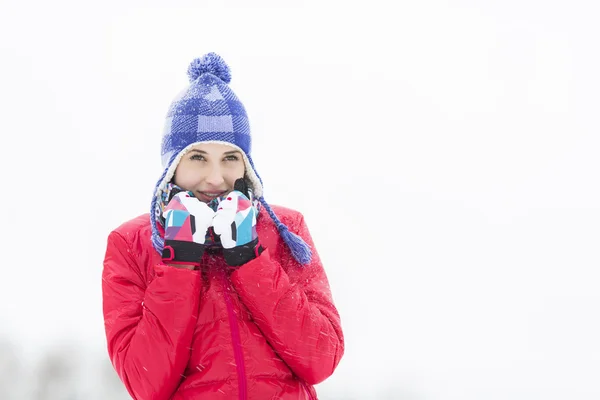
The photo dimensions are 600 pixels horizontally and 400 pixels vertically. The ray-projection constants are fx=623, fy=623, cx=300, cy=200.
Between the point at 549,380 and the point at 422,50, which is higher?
the point at 422,50

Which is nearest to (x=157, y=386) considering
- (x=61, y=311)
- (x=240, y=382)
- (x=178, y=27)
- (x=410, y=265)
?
(x=240, y=382)

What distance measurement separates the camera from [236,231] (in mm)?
1413

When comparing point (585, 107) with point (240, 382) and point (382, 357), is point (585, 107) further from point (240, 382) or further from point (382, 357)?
point (240, 382)

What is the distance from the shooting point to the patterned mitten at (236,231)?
4.63 feet

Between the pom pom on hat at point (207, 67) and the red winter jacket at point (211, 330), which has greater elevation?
the pom pom on hat at point (207, 67)

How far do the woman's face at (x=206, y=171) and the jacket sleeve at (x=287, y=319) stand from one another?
9.0 inches

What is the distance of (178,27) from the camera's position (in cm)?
481

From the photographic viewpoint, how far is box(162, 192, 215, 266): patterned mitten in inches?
54.4

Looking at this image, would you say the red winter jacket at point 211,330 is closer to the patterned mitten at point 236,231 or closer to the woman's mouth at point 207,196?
the patterned mitten at point 236,231

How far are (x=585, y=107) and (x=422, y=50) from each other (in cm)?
155

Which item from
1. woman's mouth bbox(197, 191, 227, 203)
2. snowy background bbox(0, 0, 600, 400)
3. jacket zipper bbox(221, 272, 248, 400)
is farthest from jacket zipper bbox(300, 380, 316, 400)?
snowy background bbox(0, 0, 600, 400)

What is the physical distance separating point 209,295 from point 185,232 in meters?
0.17

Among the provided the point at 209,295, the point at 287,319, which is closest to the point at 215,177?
the point at 209,295

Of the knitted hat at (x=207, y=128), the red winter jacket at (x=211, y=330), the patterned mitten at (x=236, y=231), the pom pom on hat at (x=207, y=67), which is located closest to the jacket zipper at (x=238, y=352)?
the red winter jacket at (x=211, y=330)
